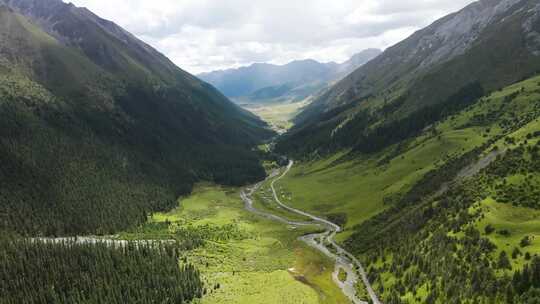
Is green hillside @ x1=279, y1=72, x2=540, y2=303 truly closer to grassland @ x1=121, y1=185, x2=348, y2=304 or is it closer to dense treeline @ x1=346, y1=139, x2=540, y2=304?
dense treeline @ x1=346, y1=139, x2=540, y2=304

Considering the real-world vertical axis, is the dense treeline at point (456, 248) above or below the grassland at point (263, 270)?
above

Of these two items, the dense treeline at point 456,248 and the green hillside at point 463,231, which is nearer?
the dense treeline at point 456,248

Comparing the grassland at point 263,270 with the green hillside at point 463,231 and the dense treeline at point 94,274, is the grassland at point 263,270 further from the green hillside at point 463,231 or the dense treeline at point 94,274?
the green hillside at point 463,231

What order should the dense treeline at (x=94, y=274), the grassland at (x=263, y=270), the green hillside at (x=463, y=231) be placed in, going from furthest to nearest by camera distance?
the dense treeline at (x=94, y=274)
the grassland at (x=263, y=270)
the green hillside at (x=463, y=231)

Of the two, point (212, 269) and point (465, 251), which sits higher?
point (465, 251)

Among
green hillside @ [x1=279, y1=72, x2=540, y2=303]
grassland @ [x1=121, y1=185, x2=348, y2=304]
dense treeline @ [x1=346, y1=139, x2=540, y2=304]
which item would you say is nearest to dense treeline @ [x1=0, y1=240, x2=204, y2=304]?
grassland @ [x1=121, y1=185, x2=348, y2=304]

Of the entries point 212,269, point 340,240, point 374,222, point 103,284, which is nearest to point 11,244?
point 103,284

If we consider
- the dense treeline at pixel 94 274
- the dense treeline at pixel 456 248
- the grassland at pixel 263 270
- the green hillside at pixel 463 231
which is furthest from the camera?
the dense treeline at pixel 94 274

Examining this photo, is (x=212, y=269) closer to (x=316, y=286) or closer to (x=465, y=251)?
(x=316, y=286)

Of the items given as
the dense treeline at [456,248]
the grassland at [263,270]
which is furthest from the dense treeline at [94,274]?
the dense treeline at [456,248]
